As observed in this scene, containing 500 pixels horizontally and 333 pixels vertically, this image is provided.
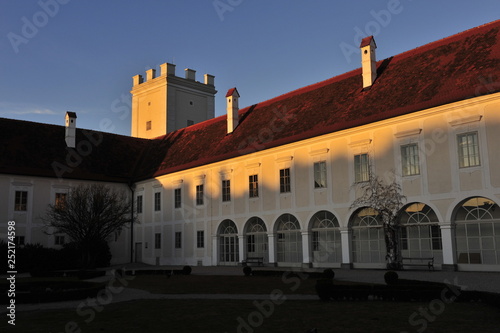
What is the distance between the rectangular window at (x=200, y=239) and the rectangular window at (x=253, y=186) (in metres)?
5.84

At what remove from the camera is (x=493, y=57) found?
24031mm

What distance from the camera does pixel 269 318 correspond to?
11.2 metres

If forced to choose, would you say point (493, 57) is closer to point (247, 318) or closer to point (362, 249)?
point (362, 249)

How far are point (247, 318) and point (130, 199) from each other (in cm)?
3476

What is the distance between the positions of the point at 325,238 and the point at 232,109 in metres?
13.3

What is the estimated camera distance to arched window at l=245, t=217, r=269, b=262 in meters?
33.3

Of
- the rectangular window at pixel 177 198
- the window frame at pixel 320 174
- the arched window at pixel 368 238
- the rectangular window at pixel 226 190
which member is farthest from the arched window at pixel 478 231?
the rectangular window at pixel 177 198

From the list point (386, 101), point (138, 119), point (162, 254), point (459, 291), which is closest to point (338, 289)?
point (459, 291)

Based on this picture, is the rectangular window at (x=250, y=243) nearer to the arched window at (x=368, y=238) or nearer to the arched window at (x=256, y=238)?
the arched window at (x=256, y=238)

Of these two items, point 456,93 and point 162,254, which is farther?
point 162,254

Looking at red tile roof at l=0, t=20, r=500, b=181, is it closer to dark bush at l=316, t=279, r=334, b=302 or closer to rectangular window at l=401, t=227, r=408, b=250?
rectangular window at l=401, t=227, r=408, b=250

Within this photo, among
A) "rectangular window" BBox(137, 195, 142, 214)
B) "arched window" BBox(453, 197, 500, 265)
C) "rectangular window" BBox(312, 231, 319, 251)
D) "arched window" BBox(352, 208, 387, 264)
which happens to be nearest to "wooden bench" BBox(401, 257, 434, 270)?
"arched window" BBox(453, 197, 500, 265)

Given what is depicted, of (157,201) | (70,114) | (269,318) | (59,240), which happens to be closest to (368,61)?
(157,201)

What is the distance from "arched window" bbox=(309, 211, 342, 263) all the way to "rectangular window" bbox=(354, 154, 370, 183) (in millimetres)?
2893
